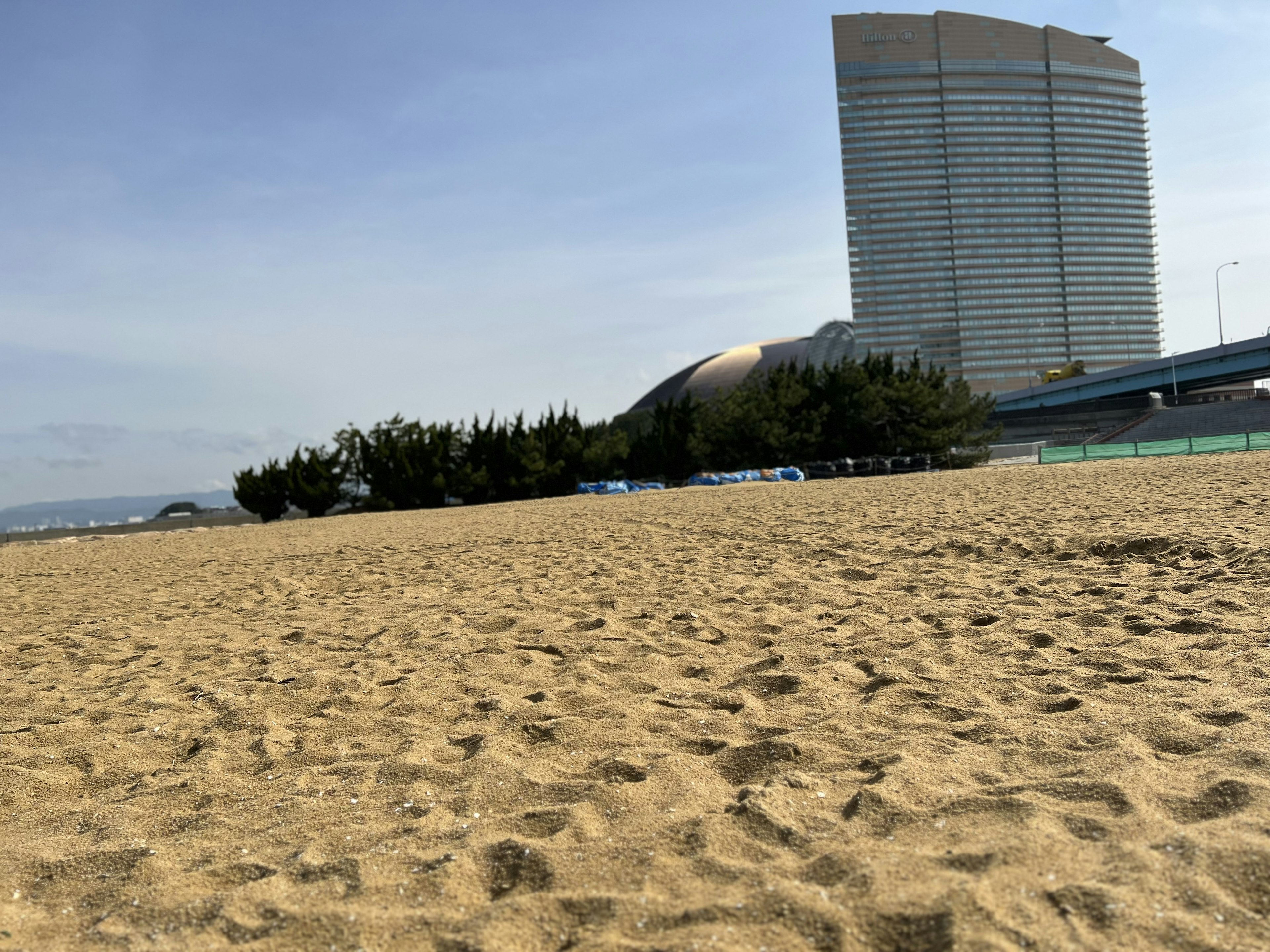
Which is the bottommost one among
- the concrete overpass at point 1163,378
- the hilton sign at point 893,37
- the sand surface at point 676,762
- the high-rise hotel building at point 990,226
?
the sand surface at point 676,762

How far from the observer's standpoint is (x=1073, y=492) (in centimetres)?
1275

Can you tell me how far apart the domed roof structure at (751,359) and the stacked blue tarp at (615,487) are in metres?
51.9

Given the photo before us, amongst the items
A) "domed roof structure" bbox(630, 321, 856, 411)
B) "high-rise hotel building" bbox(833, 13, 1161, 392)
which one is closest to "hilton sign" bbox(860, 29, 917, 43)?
"high-rise hotel building" bbox(833, 13, 1161, 392)

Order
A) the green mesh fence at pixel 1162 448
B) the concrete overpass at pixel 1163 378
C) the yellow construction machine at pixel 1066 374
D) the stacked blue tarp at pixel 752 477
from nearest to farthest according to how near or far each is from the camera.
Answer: the green mesh fence at pixel 1162 448 → the stacked blue tarp at pixel 752 477 → the concrete overpass at pixel 1163 378 → the yellow construction machine at pixel 1066 374

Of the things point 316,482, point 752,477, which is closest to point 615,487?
point 752,477

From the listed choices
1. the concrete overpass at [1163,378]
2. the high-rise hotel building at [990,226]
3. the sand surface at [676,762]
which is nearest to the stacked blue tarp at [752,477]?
the sand surface at [676,762]

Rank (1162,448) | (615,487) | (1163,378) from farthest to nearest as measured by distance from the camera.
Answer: (1163,378), (615,487), (1162,448)

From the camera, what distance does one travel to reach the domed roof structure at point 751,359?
90125 millimetres

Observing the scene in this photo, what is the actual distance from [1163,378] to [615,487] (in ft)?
189

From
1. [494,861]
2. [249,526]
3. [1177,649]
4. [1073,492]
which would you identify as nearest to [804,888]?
[494,861]

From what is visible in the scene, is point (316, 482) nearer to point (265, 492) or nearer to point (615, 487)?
point (265, 492)

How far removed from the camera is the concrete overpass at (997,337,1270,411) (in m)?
63.2

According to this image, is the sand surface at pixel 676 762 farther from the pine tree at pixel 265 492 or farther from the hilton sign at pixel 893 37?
the hilton sign at pixel 893 37

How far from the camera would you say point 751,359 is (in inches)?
3809
